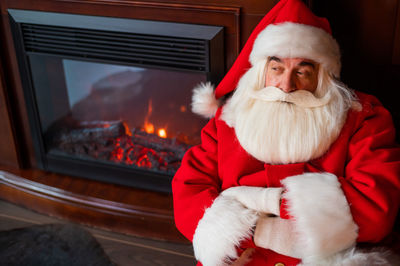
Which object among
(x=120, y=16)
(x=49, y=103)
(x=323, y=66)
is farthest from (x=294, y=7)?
(x=49, y=103)

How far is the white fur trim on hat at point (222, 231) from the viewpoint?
1.16 m

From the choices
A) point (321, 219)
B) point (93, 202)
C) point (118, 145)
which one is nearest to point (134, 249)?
point (93, 202)

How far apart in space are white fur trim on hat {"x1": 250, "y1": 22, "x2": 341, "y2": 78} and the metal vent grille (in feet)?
1.49

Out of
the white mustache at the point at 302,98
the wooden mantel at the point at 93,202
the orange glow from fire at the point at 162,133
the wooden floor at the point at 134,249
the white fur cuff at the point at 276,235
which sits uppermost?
the white mustache at the point at 302,98

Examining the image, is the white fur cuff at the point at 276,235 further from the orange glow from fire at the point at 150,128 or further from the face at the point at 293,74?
the orange glow from fire at the point at 150,128

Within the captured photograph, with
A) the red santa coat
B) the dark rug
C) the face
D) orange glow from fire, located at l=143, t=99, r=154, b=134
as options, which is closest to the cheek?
the face

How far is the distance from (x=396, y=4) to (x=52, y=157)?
5.52 ft

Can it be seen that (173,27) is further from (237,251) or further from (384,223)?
(384,223)

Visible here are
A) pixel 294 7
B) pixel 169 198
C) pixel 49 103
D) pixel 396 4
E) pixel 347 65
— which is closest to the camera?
pixel 294 7

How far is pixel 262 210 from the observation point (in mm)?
1204

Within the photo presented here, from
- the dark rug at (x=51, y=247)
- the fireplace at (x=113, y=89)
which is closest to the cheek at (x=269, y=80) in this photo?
the fireplace at (x=113, y=89)

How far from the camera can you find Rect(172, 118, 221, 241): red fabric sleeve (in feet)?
4.23

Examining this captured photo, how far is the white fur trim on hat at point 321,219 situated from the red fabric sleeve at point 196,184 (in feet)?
0.89

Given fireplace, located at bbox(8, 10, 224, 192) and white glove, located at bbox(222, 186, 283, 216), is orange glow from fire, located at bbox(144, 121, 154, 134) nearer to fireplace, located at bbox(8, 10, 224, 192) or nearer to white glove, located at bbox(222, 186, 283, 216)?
fireplace, located at bbox(8, 10, 224, 192)
